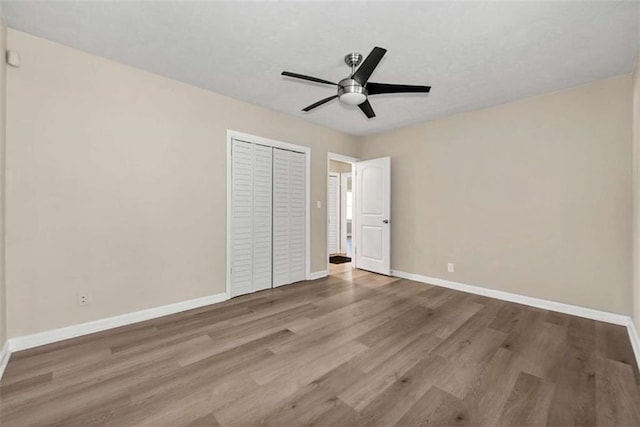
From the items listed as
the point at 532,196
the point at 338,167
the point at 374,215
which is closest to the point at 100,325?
the point at 374,215

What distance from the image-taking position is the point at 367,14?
1988 mm

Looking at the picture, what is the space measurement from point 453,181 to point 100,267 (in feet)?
14.9

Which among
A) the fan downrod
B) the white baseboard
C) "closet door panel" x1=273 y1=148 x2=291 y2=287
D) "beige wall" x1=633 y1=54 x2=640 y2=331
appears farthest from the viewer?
the white baseboard

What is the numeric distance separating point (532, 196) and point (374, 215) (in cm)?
232

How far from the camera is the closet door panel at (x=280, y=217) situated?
405cm

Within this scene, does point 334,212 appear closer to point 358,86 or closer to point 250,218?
point 250,218

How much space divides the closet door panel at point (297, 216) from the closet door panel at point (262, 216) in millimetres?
386

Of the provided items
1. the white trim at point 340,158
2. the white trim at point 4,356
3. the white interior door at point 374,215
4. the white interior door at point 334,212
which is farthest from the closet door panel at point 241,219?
the white interior door at point 334,212

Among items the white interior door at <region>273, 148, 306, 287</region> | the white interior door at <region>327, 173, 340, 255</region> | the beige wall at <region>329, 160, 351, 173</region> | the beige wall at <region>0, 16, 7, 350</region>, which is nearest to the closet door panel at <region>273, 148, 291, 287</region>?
the white interior door at <region>273, 148, 306, 287</region>

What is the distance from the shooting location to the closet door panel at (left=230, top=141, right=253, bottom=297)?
360 cm

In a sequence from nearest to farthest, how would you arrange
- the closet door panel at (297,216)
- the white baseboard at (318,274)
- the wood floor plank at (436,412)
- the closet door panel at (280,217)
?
the wood floor plank at (436,412), the closet door panel at (280,217), the closet door panel at (297,216), the white baseboard at (318,274)

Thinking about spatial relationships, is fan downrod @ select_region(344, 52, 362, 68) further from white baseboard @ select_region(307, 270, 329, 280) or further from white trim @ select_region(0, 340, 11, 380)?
white trim @ select_region(0, 340, 11, 380)

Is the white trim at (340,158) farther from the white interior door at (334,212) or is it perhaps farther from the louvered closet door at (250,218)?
the white interior door at (334,212)

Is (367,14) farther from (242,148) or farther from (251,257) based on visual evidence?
(251,257)
